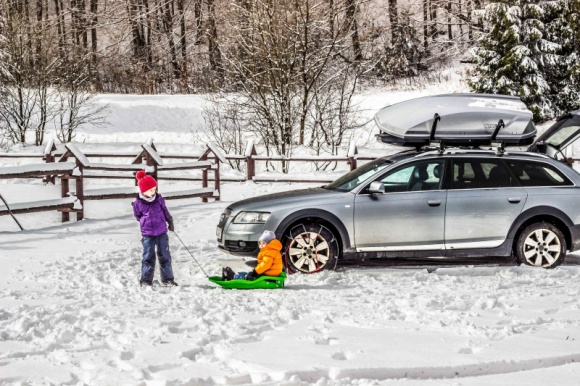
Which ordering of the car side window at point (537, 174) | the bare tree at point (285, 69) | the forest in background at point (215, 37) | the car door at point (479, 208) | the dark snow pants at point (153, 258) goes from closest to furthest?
1. the dark snow pants at point (153, 258)
2. the car door at point (479, 208)
3. the car side window at point (537, 174)
4. the bare tree at point (285, 69)
5. the forest in background at point (215, 37)

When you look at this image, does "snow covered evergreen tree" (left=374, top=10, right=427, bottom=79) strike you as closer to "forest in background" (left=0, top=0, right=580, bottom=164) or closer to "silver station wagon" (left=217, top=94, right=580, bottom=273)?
"forest in background" (left=0, top=0, right=580, bottom=164)

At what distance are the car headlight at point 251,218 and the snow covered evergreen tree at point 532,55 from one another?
924 inches

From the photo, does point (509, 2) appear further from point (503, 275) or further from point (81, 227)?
point (503, 275)

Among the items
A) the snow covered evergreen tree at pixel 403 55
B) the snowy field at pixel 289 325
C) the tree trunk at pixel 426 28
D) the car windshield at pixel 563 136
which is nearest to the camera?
the snowy field at pixel 289 325

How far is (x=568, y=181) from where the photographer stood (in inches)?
419

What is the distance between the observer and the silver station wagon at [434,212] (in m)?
10.1

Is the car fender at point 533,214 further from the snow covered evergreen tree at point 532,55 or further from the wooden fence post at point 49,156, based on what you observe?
the snow covered evergreen tree at point 532,55

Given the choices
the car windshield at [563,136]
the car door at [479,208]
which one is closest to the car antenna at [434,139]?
the car door at [479,208]

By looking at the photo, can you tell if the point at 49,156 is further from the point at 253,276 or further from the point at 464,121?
the point at 253,276

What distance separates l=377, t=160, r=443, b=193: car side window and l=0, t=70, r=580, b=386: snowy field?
3.37 feet

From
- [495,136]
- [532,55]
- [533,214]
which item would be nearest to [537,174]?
[533,214]

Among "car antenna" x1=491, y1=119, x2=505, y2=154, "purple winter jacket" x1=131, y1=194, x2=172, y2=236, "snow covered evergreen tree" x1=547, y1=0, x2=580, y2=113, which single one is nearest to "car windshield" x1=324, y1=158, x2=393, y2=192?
"car antenna" x1=491, y1=119, x2=505, y2=154

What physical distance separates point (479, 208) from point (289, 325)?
13.6ft

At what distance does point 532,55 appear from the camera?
3275 cm
